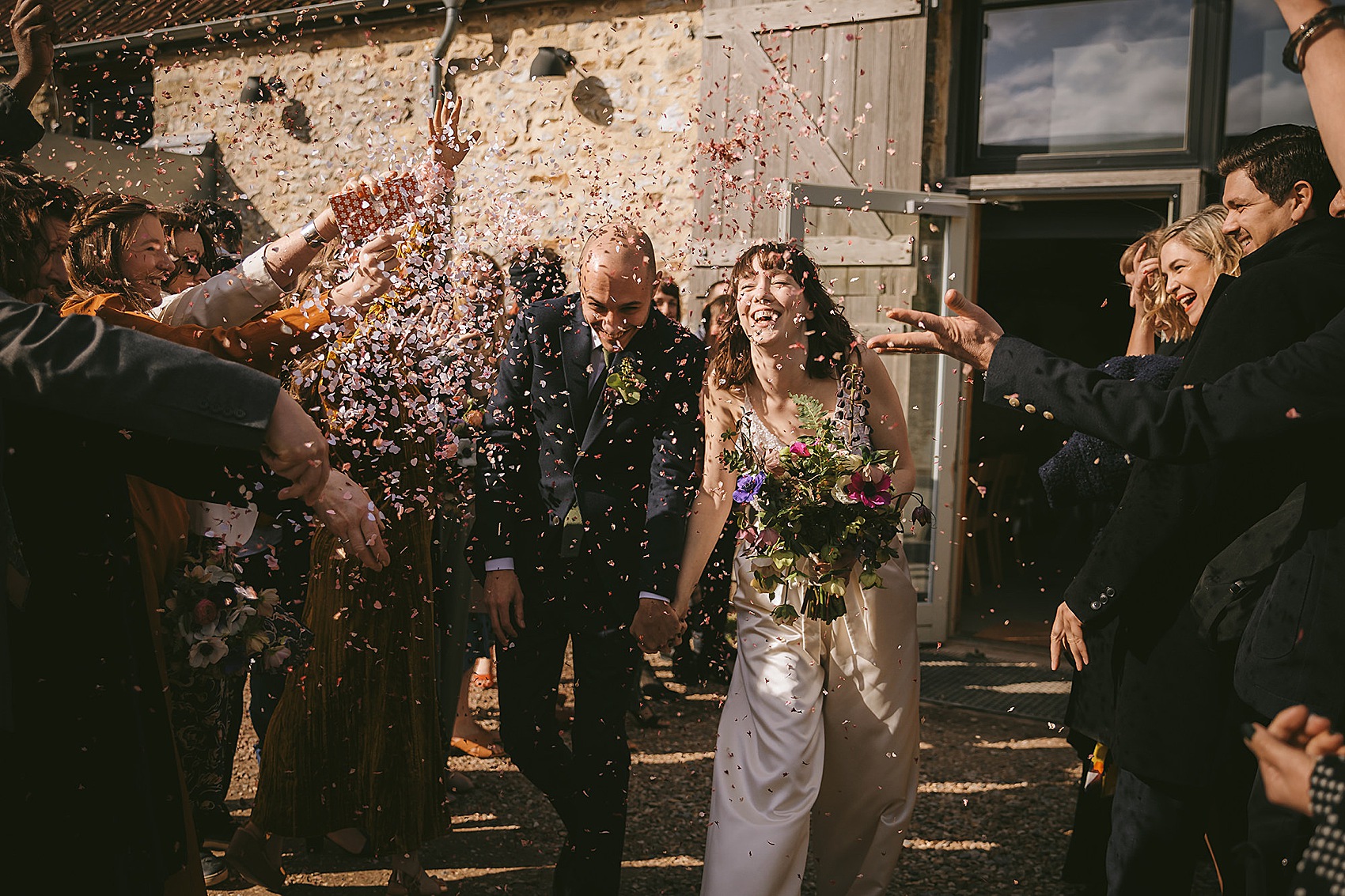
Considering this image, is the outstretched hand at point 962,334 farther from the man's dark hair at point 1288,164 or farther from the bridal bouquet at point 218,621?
the bridal bouquet at point 218,621

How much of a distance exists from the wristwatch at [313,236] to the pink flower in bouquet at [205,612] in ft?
3.77

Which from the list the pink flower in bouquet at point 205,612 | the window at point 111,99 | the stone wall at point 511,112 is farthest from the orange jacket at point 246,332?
the window at point 111,99

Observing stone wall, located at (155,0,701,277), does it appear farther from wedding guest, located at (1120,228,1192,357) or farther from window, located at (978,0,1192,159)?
wedding guest, located at (1120,228,1192,357)

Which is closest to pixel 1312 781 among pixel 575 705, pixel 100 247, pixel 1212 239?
pixel 575 705

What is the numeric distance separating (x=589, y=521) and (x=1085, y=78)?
5.52 m

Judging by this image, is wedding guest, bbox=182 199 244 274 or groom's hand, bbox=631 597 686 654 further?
wedding guest, bbox=182 199 244 274

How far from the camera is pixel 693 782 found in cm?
466

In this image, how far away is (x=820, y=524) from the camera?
3209mm

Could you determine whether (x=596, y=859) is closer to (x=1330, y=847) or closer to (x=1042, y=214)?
(x=1330, y=847)

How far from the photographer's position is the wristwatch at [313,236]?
10.6 ft

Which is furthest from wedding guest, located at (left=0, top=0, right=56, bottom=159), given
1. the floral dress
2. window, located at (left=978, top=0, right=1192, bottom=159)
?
window, located at (left=978, top=0, right=1192, bottom=159)

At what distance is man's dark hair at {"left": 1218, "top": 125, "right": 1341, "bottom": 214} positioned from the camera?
250 centimetres

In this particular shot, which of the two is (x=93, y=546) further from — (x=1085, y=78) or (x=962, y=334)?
(x=1085, y=78)

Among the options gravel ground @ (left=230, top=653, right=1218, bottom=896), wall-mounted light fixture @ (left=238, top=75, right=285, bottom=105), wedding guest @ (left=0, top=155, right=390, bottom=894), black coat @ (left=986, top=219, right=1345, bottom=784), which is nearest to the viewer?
wedding guest @ (left=0, top=155, right=390, bottom=894)
